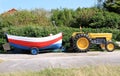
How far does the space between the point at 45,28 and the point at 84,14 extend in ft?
36.3

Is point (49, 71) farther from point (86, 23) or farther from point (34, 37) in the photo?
point (86, 23)

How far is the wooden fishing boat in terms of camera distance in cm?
2864

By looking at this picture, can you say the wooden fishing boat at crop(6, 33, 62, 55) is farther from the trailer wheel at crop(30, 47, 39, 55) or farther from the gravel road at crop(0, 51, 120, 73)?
the gravel road at crop(0, 51, 120, 73)

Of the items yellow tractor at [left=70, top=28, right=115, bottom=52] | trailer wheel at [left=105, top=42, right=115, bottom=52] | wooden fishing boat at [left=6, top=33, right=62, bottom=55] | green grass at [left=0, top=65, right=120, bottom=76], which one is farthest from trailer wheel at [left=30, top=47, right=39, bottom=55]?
green grass at [left=0, top=65, right=120, bottom=76]

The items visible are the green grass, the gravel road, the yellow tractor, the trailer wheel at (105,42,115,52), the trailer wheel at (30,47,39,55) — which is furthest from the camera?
the trailer wheel at (105,42,115,52)

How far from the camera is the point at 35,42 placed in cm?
2867

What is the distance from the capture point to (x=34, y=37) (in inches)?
1182

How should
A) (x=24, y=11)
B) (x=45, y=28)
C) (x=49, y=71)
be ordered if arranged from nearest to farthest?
(x=49, y=71)
(x=45, y=28)
(x=24, y=11)

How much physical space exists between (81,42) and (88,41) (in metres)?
0.51

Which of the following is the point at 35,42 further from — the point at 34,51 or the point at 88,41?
the point at 88,41

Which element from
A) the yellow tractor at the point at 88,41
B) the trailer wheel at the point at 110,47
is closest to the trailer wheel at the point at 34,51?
the yellow tractor at the point at 88,41

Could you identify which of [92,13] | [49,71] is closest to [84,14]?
[92,13]

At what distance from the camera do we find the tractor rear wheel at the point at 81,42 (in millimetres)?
28727

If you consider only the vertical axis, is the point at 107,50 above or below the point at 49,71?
below
